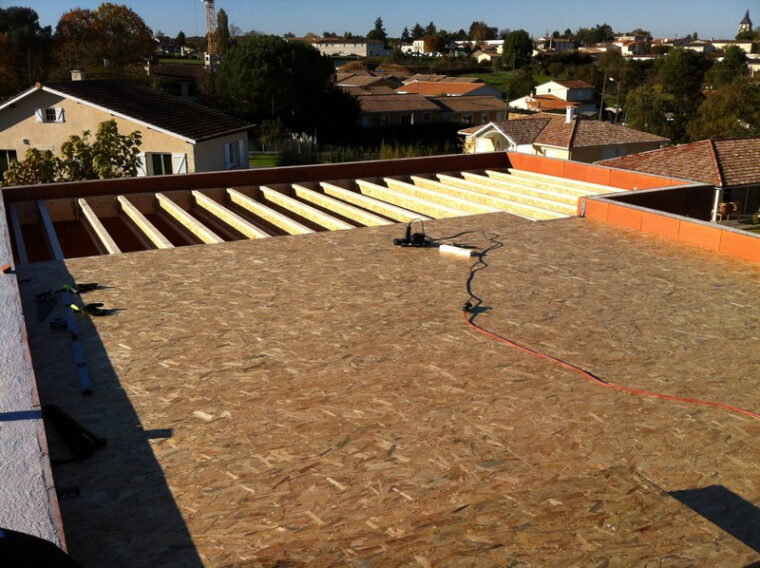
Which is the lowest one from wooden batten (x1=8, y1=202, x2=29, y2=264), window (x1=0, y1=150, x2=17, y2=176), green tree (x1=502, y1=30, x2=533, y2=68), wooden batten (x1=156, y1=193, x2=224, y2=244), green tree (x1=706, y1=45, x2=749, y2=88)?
window (x1=0, y1=150, x2=17, y2=176)

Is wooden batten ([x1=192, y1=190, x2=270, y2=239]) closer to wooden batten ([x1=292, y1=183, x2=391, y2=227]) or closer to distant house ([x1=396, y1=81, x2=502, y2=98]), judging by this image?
wooden batten ([x1=292, y1=183, x2=391, y2=227])

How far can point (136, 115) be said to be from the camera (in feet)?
96.0

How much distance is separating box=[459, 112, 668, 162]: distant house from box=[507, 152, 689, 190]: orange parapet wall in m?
13.6

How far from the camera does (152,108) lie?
3089 centimetres

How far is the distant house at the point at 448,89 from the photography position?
82.4 metres

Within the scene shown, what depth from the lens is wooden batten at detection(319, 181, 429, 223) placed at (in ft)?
49.5

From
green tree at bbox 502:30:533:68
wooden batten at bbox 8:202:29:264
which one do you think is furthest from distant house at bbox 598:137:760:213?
green tree at bbox 502:30:533:68

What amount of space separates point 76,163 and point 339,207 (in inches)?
418

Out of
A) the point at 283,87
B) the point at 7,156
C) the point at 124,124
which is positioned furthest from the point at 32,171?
the point at 283,87

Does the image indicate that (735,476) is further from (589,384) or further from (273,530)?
(273,530)

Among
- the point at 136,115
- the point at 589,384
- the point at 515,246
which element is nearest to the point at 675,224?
the point at 515,246

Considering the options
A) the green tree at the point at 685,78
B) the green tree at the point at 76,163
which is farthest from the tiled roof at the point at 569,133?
the green tree at the point at 685,78

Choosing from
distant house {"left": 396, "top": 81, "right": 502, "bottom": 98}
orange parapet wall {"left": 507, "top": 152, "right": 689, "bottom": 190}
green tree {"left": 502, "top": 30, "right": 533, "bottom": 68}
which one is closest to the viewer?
orange parapet wall {"left": 507, "top": 152, "right": 689, "bottom": 190}

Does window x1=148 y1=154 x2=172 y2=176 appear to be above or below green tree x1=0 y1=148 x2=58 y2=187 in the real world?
below
